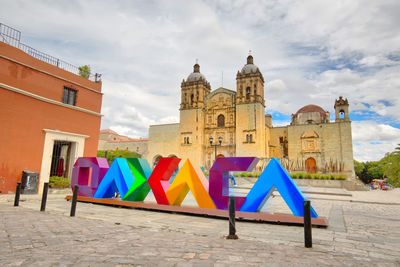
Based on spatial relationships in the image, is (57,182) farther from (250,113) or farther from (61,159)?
(250,113)

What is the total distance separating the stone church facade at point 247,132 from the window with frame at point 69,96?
18.9 metres

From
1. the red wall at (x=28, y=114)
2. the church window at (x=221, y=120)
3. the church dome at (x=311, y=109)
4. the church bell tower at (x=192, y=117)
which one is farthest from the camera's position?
the church dome at (x=311, y=109)

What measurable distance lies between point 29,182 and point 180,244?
9.40m

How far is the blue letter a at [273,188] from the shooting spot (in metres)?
5.40

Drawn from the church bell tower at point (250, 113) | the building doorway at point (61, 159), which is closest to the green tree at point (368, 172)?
the church bell tower at point (250, 113)

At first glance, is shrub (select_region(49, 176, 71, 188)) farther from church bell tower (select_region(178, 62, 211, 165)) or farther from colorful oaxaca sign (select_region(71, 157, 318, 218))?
church bell tower (select_region(178, 62, 211, 165))

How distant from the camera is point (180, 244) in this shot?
3.59 meters

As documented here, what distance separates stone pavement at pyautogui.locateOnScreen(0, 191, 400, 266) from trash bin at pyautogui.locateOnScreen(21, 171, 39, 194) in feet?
17.9

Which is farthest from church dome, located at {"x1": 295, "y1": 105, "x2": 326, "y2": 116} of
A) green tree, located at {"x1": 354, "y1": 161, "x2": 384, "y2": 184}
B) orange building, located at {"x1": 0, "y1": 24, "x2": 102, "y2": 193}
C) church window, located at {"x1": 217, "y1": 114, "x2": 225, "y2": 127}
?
orange building, located at {"x1": 0, "y1": 24, "x2": 102, "y2": 193}

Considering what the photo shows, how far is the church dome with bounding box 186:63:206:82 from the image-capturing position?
36.3 meters

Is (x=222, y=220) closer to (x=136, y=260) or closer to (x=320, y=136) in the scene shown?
(x=136, y=260)

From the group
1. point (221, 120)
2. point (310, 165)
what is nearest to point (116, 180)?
point (221, 120)

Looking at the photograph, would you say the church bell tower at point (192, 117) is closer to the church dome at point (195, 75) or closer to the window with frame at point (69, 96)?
the church dome at point (195, 75)

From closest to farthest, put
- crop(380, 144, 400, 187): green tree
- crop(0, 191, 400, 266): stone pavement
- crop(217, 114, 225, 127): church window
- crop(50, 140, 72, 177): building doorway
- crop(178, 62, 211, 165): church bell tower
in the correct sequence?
crop(0, 191, 400, 266): stone pavement → crop(50, 140, 72, 177): building doorway → crop(380, 144, 400, 187): green tree → crop(178, 62, 211, 165): church bell tower → crop(217, 114, 225, 127): church window
